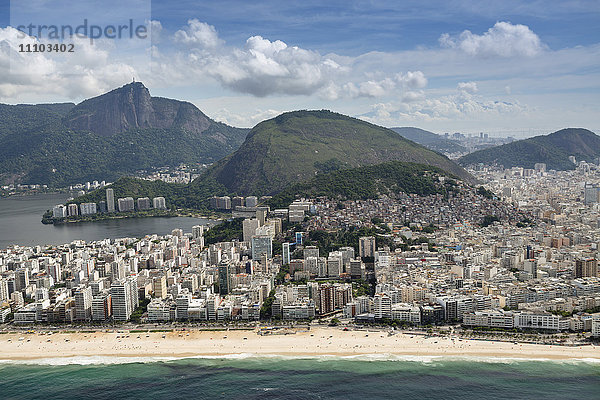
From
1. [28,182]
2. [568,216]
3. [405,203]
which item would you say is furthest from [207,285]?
[28,182]

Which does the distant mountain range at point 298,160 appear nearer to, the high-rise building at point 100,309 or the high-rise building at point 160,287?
the high-rise building at point 160,287

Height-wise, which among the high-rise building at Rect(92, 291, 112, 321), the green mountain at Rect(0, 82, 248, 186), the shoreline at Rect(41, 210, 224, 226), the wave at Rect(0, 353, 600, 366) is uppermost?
the green mountain at Rect(0, 82, 248, 186)

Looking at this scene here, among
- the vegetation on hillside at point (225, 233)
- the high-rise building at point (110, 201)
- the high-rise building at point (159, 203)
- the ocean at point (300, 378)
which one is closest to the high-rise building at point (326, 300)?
the ocean at point (300, 378)

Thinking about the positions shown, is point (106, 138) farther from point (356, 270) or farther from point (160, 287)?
point (356, 270)

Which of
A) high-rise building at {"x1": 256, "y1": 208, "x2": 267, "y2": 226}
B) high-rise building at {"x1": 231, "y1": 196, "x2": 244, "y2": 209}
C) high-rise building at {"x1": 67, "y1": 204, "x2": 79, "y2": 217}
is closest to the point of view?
high-rise building at {"x1": 256, "y1": 208, "x2": 267, "y2": 226}

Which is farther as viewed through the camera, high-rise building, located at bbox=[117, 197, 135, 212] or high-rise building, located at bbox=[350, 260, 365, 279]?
high-rise building, located at bbox=[117, 197, 135, 212]

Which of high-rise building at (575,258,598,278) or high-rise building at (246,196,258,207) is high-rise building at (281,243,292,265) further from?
high-rise building at (246,196,258,207)

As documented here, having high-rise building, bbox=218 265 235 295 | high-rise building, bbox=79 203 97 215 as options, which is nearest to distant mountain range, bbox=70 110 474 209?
high-rise building, bbox=79 203 97 215
